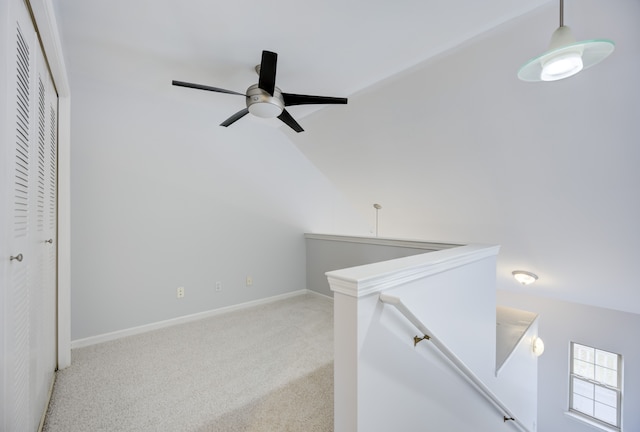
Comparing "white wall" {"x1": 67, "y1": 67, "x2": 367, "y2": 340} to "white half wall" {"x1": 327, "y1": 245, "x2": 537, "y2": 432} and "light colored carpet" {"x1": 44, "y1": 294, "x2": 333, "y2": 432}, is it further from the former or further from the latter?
"white half wall" {"x1": 327, "y1": 245, "x2": 537, "y2": 432}

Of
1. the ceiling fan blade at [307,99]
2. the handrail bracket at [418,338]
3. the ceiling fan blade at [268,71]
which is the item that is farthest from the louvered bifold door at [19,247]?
the handrail bracket at [418,338]

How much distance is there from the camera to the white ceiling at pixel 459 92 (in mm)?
1698

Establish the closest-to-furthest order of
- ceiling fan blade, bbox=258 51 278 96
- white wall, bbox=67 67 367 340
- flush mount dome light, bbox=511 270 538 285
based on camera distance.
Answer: ceiling fan blade, bbox=258 51 278 96
white wall, bbox=67 67 367 340
flush mount dome light, bbox=511 270 538 285

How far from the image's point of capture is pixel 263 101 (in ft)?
6.57

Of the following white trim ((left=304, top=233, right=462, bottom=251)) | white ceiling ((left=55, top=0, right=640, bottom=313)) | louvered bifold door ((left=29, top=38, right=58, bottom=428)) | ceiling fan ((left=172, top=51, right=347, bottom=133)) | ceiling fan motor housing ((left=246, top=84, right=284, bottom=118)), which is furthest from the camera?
white trim ((left=304, top=233, right=462, bottom=251))

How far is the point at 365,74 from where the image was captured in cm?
243

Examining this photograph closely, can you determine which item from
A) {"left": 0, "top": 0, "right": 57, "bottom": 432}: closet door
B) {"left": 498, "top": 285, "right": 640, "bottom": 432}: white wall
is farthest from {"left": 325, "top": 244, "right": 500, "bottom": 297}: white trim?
{"left": 498, "top": 285, "right": 640, "bottom": 432}: white wall

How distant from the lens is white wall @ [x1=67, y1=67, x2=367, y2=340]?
252 cm

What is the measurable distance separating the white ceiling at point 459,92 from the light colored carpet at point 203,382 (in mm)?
2322

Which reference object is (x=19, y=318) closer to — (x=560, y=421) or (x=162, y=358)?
(x=162, y=358)

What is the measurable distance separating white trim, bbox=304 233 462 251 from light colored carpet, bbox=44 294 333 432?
1144 mm

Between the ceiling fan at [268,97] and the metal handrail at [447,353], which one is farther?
the ceiling fan at [268,97]

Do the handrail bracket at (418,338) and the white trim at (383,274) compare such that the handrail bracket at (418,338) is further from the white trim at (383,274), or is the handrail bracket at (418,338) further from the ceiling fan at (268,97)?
the ceiling fan at (268,97)

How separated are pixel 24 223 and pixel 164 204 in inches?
69.9
